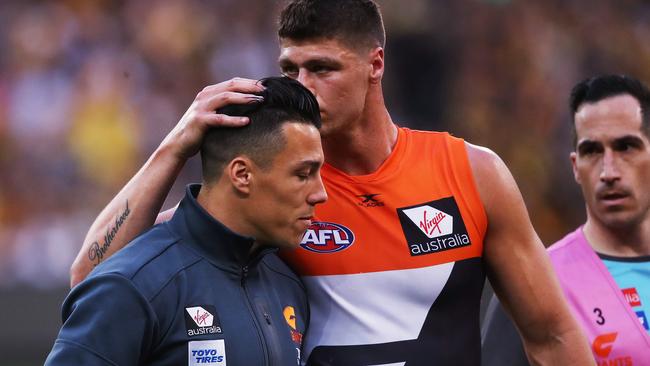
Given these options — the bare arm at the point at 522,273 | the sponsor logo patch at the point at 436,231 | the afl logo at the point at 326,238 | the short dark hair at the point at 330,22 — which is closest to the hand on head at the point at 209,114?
the short dark hair at the point at 330,22

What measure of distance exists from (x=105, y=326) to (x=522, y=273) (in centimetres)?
180

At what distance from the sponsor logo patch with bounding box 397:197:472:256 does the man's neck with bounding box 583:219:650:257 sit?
1.22 meters

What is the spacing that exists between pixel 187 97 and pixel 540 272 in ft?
22.6

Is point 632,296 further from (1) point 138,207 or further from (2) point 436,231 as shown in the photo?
(1) point 138,207

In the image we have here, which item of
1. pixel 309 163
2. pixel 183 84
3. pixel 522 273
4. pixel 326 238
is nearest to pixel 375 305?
pixel 326 238

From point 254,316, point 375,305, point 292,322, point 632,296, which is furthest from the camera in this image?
point 632,296

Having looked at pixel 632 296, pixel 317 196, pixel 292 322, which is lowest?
pixel 292 322

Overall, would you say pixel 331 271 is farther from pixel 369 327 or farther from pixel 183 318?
pixel 183 318

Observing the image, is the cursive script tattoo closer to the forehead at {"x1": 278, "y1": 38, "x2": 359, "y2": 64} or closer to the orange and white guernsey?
the orange and white guernsey

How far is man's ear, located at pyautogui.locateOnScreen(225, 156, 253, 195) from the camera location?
13.9ft

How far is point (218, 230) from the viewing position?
4.16 metres

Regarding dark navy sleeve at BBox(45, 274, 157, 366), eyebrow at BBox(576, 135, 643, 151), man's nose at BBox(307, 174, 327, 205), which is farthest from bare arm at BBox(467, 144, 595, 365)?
dark navy sleeve at BBox(45, 274, 157, 366)

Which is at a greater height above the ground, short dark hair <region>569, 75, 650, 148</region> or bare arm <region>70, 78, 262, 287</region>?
short dark hair <region>569, 75, 650, 148</region>

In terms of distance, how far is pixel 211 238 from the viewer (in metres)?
4.18
